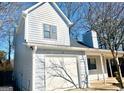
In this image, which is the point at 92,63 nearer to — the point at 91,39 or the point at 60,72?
the point at 91,39

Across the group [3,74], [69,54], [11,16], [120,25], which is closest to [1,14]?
[11,16]

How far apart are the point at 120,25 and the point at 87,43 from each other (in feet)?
15.6

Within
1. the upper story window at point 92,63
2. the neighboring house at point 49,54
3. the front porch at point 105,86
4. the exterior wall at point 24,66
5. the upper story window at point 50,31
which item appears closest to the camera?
the neighboring house at point 49,54

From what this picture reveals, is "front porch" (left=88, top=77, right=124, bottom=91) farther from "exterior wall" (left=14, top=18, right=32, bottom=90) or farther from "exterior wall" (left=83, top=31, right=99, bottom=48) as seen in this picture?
"exterior wall" (left=14, top=18, right=32, bottom=90)

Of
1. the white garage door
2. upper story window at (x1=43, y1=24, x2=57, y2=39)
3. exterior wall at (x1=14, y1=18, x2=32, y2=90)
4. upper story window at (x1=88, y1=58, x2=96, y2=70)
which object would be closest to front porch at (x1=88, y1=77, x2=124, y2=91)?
the white garage door

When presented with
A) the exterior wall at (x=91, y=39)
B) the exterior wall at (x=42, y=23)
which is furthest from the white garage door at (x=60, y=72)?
the exterior wall at (x=91, y=39)

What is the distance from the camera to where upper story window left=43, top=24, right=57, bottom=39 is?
1170cm

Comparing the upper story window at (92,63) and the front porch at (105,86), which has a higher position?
the upper story window at (92,63)

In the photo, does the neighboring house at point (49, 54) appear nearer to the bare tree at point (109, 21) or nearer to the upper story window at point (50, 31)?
the upper story window at point (50, 31)

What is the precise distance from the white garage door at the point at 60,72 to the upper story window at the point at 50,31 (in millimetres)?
2004

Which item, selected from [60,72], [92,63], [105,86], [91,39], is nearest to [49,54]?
[60,72]

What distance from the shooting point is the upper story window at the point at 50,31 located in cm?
1170

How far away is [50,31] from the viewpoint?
1186 centimetres

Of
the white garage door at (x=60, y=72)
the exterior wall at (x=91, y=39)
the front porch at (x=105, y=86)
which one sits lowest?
the front porch at (x=105, y=86)
